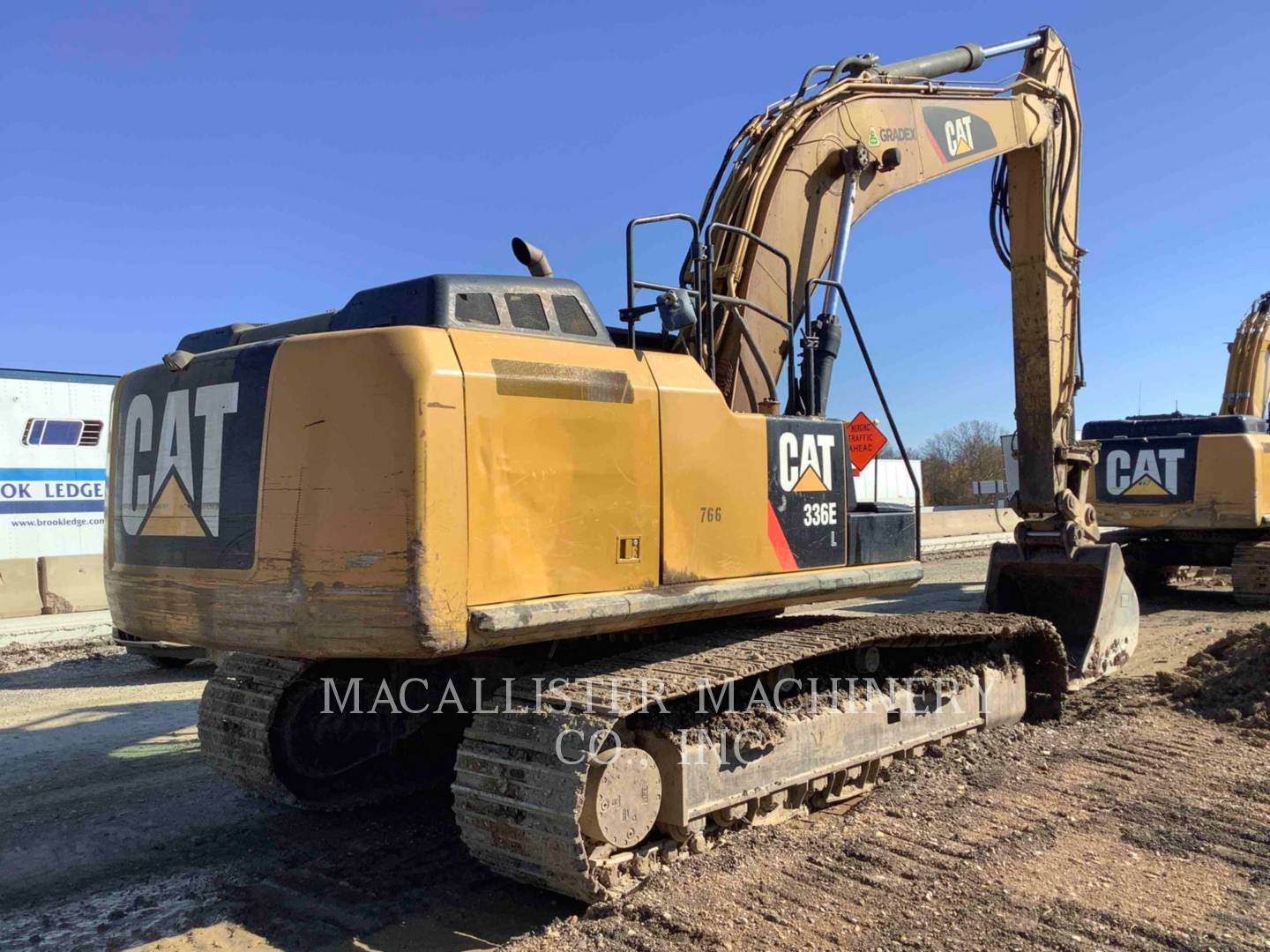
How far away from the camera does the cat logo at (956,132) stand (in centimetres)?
721

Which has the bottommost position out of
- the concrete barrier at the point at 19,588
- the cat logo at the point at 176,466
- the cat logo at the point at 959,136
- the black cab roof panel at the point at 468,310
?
the concrete barrier at the point at 19,588

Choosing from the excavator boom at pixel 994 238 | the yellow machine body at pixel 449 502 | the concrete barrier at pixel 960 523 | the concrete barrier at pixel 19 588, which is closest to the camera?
the yellow machine body at pixel 449 502

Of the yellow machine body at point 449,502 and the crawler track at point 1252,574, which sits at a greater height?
the yellow machine body at point 449,502

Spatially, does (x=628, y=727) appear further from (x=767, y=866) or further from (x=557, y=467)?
(x=557, y=467)

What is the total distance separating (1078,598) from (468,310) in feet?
19.6

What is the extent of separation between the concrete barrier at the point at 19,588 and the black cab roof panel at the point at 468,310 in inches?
370

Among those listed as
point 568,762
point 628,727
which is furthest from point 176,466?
point 628,727

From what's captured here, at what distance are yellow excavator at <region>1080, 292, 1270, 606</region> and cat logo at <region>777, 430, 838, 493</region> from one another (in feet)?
28.4

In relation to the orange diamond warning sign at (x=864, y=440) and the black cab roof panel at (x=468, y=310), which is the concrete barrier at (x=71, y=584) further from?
the black cab roof panel at (x=468, y=310)

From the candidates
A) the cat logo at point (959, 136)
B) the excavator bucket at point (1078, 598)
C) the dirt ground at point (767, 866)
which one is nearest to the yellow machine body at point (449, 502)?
the dirt ground at point (767, 866)

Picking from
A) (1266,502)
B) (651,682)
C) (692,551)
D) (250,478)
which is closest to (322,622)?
(250,478)

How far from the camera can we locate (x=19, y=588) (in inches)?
475

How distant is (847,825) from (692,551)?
4.78 feet

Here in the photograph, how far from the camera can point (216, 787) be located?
5.71 metres
